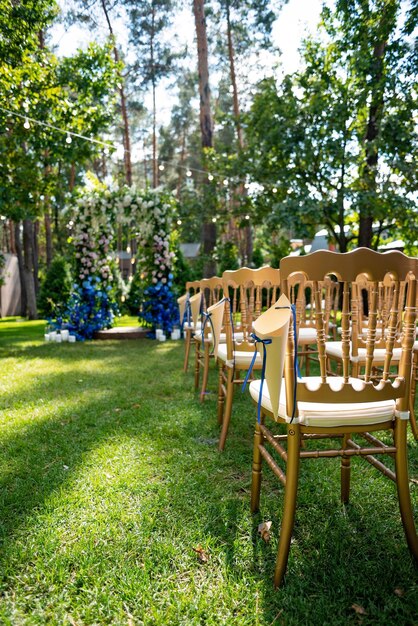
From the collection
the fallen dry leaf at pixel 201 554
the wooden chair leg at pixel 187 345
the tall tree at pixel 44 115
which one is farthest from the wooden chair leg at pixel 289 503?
the tall tree at pixel 44 115

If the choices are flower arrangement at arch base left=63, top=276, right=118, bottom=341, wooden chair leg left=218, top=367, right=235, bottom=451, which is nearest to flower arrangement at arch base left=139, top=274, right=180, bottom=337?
flower arrangement at arch base left=63, top=276, right=118, bottom=341

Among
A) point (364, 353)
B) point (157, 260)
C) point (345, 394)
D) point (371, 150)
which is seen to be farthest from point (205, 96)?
point (345, 394)

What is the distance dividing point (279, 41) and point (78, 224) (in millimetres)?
8593

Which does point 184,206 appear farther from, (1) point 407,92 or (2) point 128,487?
(2) point 128,487

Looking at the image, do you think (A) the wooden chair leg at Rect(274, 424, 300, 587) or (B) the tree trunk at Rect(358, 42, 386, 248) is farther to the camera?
(B) the tree trunk at Rect(358, 42, 386, 248)

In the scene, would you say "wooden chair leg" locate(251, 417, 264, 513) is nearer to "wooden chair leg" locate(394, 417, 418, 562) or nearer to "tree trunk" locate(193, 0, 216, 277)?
"wooden chair leg" locate(394, 417, 418, 562)

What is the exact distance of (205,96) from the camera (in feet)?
30.9

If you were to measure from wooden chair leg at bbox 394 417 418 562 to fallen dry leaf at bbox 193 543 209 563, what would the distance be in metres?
0.69

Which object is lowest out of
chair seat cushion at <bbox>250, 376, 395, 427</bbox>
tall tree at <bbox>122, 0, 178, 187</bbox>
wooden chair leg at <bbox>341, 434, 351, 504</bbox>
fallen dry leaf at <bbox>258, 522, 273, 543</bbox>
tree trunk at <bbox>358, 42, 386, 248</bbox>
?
fallen dry leaf at <bbox>258, 522, 273, 543</bbox>

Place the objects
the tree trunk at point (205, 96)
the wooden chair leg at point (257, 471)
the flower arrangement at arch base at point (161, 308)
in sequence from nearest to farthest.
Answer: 1. the wooden chair leg at point (257, 471)
2. the flower arrangement at arch base at point (161, 308)
3. the tree trunk at point (205, 96)

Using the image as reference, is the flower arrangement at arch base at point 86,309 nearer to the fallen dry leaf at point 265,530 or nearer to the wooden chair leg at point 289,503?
the fallen dry leaf at point 265,530

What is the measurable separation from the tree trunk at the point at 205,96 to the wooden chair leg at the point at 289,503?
8.30m

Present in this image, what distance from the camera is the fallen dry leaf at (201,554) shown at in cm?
152

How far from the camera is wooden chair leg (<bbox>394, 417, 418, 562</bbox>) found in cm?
147
